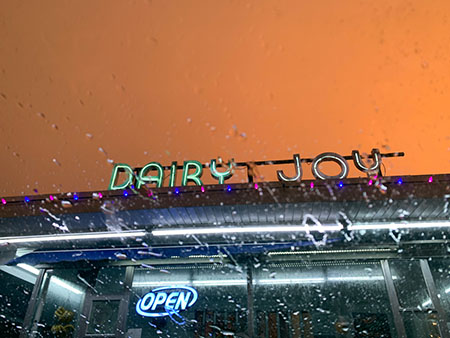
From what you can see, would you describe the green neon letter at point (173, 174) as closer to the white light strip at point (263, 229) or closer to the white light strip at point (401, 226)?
the white light strip at point (263, 229)

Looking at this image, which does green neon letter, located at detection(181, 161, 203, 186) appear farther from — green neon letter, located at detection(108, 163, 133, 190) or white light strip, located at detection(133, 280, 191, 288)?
white light strip, located at detection(133, 280, 191, 288)

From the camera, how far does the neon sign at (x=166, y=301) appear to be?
7590 mm

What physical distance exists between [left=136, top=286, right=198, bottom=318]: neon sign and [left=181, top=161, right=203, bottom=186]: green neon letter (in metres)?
2.36

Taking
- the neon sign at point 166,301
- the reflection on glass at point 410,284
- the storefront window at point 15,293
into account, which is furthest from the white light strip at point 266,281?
the storefront window at point 15,293

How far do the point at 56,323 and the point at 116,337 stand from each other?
1544 mm

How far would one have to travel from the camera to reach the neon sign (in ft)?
24.9

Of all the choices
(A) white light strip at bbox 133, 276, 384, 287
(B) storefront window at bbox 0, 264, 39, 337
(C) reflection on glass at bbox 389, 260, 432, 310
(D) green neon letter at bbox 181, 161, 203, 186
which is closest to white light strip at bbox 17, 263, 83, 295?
(B) storefront window at bbox 0, 264, 39, 337

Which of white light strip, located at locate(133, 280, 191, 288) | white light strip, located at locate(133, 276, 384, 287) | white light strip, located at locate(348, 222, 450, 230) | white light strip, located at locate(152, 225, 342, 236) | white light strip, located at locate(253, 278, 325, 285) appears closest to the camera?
white light strip, located at locate(348, 222, 450, 230)

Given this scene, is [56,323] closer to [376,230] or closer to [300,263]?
[300,263]

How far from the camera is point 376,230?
692 cm

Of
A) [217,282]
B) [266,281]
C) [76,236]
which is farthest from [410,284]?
[76,236]

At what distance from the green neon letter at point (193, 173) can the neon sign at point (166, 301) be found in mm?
2362

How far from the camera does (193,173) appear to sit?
25.3 feet

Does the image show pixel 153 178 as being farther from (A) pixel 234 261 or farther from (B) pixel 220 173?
(A) pixel 234 261
